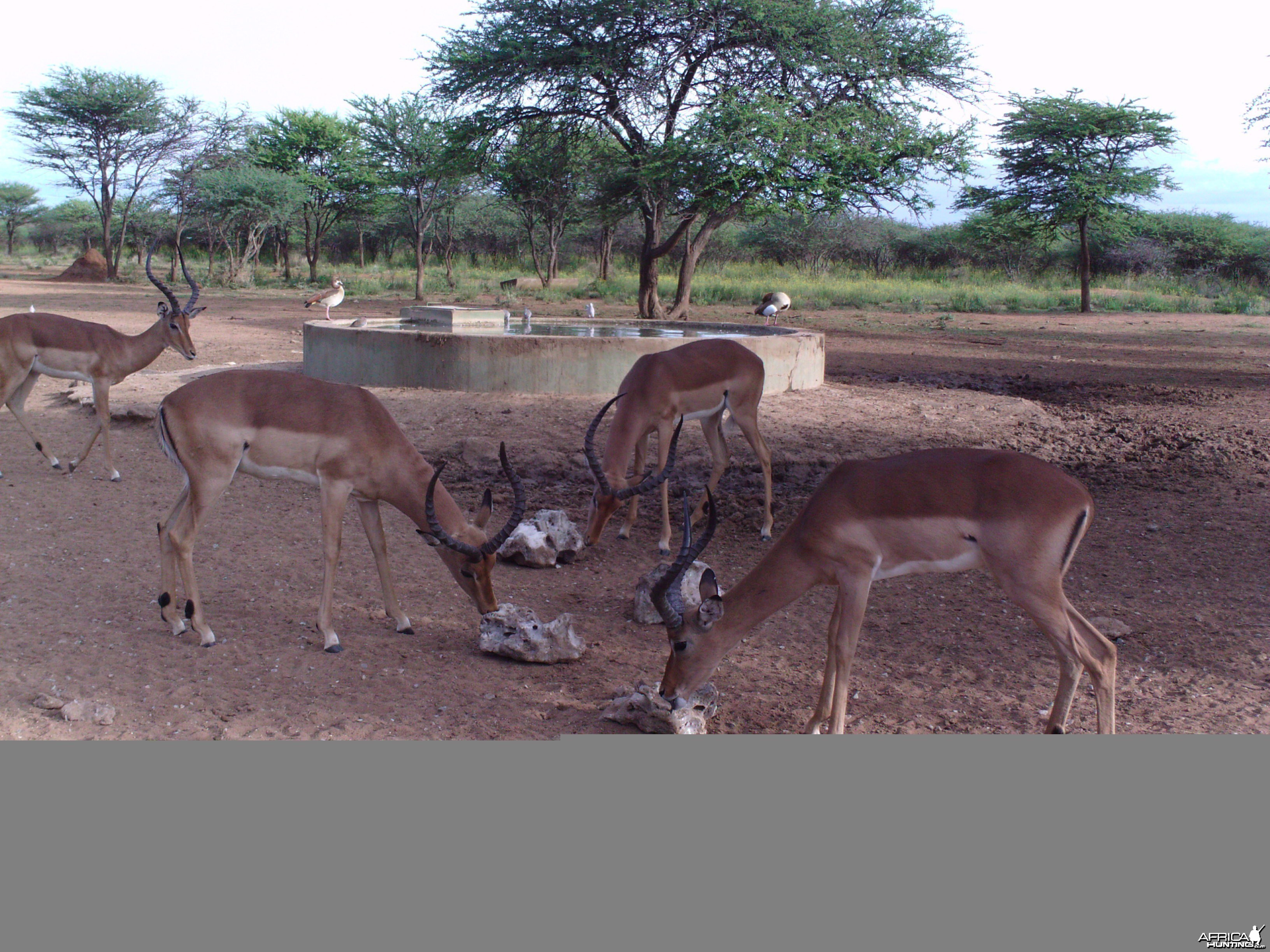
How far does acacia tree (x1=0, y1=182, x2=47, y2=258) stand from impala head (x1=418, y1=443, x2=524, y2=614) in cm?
6080

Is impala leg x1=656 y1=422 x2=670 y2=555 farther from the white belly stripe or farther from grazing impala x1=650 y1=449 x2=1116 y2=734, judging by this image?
the white belly stripe

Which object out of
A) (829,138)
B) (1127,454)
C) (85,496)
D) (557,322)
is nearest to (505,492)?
(85,496)

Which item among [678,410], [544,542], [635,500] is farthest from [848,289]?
[544,542]

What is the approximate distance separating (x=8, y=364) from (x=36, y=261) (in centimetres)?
4910

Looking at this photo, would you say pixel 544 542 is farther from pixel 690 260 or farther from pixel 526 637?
pixel 690 260

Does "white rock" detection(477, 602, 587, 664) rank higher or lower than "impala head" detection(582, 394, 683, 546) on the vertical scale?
lower

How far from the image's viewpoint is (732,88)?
19.0 m

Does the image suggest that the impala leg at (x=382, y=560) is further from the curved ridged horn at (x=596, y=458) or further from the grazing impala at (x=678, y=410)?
the grazing impala at (x=678, y=410)

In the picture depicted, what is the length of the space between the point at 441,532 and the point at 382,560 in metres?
0.58

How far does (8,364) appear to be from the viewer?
8.14 metres

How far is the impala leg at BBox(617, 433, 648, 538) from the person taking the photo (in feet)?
22.1

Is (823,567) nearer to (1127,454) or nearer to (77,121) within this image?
(1127,454)

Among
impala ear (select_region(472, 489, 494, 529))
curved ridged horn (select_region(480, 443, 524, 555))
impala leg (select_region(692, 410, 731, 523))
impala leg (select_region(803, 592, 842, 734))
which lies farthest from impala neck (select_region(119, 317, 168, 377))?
impala leg (select_region(803, 592, 842, 734))

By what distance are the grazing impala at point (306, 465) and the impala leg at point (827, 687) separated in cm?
155
